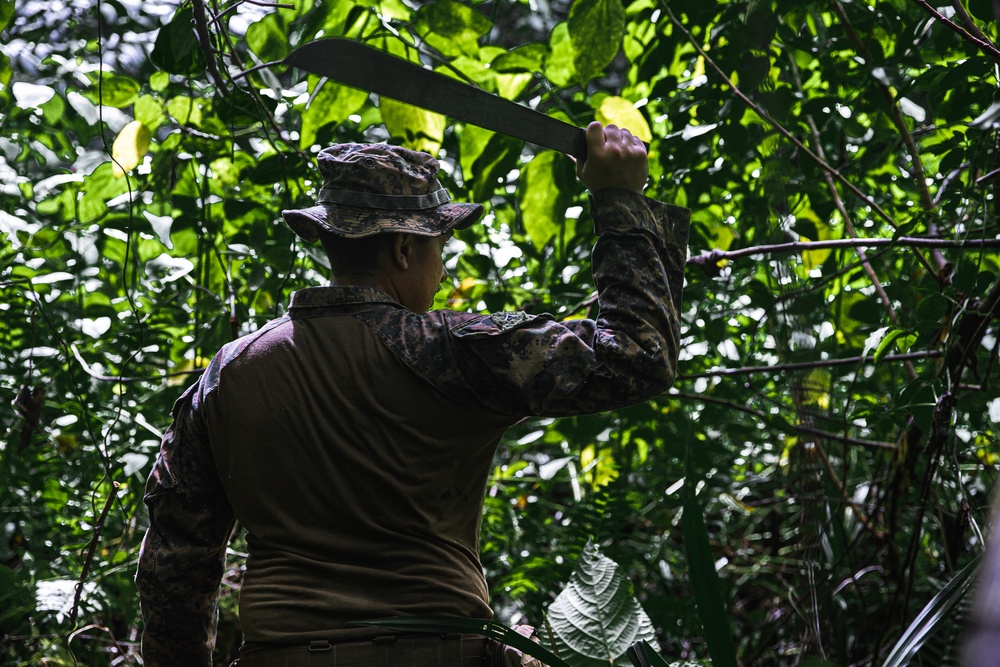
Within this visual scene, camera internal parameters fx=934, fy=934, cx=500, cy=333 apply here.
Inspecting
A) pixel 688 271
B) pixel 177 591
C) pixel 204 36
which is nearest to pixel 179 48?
pixel 204 36

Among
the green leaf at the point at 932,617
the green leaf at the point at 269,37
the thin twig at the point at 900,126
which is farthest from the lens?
the green leaf at the point at 269,37

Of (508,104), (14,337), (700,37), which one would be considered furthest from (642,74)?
(14,337)

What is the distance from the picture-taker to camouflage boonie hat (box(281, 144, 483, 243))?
1311 millimetres

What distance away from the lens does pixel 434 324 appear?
1.25m

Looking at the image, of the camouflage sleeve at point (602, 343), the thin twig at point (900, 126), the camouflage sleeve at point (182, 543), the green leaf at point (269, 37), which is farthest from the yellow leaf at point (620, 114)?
the camouflage sleeve at point (182, 543)

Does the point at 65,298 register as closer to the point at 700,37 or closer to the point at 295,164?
the point at 295,164

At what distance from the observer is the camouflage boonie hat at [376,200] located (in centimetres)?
131

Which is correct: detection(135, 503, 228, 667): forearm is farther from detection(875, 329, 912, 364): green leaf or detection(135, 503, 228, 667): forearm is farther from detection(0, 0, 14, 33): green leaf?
detection(875, 329, 912, 364): green leaf

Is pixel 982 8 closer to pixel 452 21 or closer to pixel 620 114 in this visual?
pixel 620 114

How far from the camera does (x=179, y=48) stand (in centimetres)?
151

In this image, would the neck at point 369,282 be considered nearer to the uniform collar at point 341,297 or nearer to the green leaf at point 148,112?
the uniform collar at point 341,297

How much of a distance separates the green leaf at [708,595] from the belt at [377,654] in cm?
31

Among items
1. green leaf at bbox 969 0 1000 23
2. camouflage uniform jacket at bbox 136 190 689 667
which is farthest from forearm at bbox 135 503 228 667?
green leaf at bbox 969 0 1000 23

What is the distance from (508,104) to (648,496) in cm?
194
